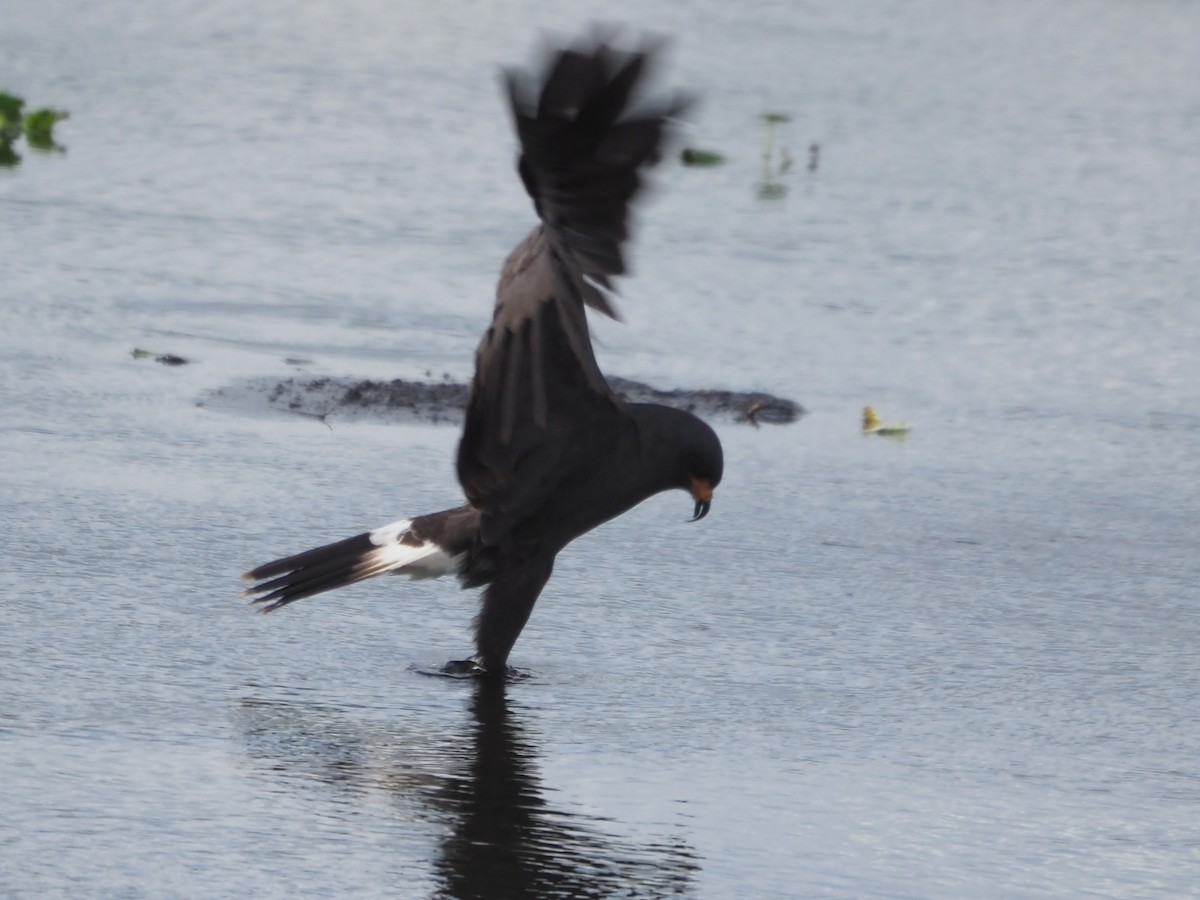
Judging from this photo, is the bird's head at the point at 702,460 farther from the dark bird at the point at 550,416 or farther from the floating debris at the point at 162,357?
the floating debris at the point at 162,357

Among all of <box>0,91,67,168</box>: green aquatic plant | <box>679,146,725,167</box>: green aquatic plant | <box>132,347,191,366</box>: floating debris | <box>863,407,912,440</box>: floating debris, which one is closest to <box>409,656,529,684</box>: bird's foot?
<box>863,407,912,440</box>: floating debris

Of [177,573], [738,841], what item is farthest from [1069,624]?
[177,573]

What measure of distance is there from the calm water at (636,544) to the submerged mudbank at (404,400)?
0.14 m

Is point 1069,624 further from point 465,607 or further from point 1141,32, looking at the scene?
point 1141,32

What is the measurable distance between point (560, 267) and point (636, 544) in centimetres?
188

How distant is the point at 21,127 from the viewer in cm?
1203

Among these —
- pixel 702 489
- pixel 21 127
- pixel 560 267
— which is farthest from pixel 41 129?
pixel 560 267

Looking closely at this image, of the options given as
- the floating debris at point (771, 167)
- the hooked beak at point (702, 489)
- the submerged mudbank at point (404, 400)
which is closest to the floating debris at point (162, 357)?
the submerged mudbank at point (404, 400)

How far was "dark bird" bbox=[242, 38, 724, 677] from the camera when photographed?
4605mm

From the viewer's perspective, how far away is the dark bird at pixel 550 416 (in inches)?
181

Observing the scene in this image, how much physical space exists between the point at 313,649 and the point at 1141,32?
711 inches

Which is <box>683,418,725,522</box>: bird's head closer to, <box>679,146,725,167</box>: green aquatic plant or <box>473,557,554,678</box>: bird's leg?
<box>473,557,554,678</box>: bird's leg

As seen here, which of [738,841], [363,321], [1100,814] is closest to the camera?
[738,841]

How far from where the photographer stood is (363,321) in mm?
8898
